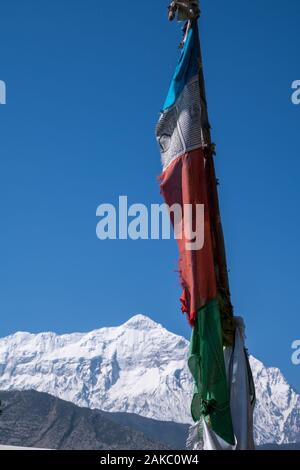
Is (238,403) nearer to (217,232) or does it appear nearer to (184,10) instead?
(217,232)

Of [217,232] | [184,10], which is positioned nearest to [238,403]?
[217,232]

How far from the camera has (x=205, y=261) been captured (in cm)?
1104

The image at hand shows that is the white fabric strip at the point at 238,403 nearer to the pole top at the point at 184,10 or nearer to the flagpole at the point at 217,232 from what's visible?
the flagpole at the point at 217,232

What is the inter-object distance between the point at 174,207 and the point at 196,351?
232 centimetres

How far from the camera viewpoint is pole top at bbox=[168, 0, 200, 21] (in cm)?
1227

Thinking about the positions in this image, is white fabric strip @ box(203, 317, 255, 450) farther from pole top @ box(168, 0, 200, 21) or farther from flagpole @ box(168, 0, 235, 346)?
pole top @ box(168, 0, 200, 21)

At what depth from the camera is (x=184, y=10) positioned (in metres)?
12.3

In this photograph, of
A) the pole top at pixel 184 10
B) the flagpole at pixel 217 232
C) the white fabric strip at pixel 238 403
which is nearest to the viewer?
the white fabric strip at pixel 238 403

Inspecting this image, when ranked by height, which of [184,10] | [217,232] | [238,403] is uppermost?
[184,10]

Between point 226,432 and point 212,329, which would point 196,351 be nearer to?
point 212,329

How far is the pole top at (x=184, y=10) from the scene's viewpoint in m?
12.3

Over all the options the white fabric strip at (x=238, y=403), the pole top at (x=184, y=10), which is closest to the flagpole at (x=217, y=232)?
the white fabric strip at (x=238, y=403)

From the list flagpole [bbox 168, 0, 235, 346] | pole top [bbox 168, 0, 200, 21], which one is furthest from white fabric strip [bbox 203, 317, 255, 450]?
pole top [bbox 168, 0, 200, 21]
